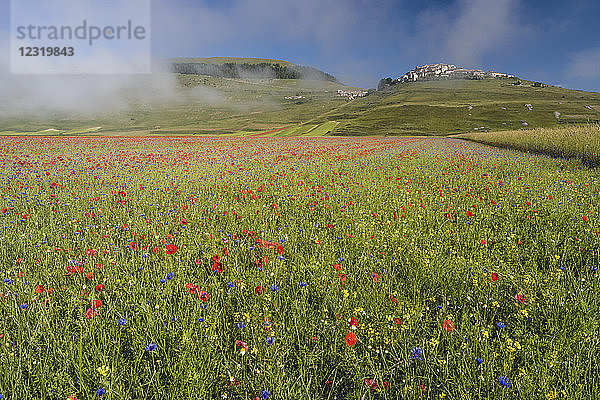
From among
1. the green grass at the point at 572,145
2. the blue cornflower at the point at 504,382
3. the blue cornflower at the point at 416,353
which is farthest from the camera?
the green grass at the point at 572,145

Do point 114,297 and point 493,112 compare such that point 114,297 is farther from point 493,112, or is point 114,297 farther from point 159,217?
point 493,112

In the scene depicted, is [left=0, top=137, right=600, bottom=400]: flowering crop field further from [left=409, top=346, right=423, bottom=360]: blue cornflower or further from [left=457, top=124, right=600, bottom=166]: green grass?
[left=457, top=124, right=600, bottom=166]: green grass

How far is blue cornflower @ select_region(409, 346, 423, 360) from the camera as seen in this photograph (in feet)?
6.67

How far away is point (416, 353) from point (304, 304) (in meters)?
1.01

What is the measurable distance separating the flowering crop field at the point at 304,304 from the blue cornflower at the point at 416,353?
2 centimetres

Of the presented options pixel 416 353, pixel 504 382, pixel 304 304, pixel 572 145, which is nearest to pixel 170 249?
pixel 304 304

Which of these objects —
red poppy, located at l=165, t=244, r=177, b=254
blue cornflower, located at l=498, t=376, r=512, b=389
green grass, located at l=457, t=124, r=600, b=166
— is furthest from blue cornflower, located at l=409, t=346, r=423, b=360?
green grass, located at l=457, t=124, r=600, b=166

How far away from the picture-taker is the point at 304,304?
266 centimetres

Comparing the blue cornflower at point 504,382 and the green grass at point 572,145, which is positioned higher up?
the green grass at point 572,145

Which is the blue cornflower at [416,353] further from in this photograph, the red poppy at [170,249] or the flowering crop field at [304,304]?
the red poppy at [170,249]

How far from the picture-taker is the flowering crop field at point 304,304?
6.15ft

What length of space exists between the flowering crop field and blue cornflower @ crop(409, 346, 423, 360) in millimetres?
16

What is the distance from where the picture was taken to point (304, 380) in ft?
6.33

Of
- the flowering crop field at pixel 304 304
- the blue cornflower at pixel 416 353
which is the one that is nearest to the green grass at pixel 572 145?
the flowering crop field at pixel 304 304
